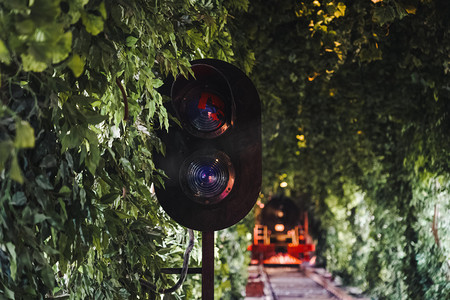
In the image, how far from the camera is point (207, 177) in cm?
328

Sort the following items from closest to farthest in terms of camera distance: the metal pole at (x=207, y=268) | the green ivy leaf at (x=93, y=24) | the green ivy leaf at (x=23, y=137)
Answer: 1. the green ivy leaf at (x=23, y=137)
2. the green ivy leaf at (x=93, y=24)
3. the metal pole at (x=207, y=268)

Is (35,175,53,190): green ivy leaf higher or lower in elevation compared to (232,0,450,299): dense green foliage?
lower

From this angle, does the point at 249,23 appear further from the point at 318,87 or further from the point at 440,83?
the point at 318,87

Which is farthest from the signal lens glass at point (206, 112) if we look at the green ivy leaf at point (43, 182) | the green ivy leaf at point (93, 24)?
the green ivy leaf at point (93, 24)

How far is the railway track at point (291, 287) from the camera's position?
1819 centimetres

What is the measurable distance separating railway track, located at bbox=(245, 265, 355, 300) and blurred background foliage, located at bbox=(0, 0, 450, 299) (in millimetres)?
1187

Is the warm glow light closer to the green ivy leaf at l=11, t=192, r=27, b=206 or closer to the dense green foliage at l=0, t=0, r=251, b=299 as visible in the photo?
the dense green foliage at l=0, t=0, r=251, b=299

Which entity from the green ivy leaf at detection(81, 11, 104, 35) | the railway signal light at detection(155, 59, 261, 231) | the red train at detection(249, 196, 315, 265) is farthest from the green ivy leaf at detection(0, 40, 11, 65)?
the red train at detection(249, 196, 315, 265)

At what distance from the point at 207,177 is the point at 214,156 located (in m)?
0.13

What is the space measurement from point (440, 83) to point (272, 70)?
2.87 m

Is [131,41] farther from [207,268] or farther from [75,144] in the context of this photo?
[207,268]

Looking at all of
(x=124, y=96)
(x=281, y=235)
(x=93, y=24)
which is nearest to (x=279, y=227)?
(x=281, y=235)

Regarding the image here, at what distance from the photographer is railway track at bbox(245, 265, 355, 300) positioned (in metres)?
18.2

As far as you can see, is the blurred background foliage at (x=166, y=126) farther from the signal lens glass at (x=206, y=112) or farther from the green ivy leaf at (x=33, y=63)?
the signal lens glass at (x=206, y=112)
